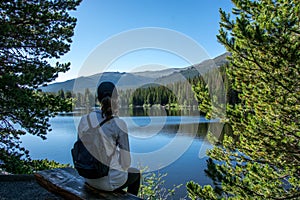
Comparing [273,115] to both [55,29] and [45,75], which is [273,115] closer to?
[45,75]

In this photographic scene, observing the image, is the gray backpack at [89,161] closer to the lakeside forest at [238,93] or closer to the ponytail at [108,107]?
the ponytail at [108,107]

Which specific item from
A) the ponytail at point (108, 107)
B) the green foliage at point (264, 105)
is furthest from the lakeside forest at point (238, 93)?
the ponytail at point (108, 107)

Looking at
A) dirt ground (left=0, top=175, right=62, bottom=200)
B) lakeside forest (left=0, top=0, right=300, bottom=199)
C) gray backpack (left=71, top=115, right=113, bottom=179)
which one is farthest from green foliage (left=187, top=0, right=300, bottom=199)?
dirt ground (left=0, top=175, right=62, bottom=200)

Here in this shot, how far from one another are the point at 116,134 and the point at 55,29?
495cm

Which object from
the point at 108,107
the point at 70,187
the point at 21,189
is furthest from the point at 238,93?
the point at 21,189

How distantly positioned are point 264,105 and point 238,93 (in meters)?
0.70

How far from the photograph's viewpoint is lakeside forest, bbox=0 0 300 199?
139 inches

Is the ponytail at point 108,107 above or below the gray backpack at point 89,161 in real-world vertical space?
above

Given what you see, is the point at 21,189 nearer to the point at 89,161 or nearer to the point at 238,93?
the point at 89,161

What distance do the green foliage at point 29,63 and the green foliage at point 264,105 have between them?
377 centimetres

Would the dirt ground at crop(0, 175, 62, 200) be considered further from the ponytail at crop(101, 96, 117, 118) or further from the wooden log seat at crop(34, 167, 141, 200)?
the ponytail at crop(101, 96, 117, 118)

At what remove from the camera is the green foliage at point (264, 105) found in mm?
3451

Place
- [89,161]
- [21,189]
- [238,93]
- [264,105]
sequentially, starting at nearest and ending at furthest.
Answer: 1. [89,161]
2. [264,105]
3. [21,189]
4. [238,93]

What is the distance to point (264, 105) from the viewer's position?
13.7 feet
